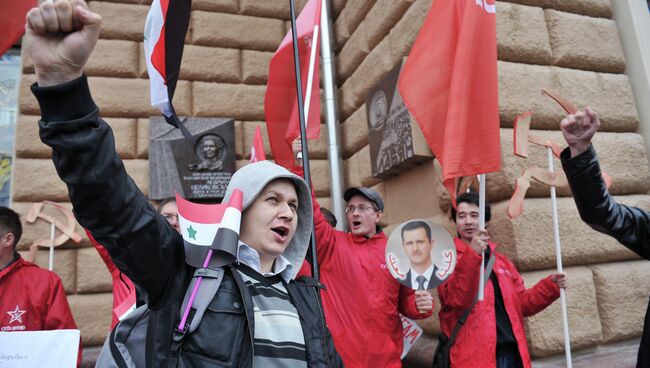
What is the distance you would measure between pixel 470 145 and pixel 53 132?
1.75m

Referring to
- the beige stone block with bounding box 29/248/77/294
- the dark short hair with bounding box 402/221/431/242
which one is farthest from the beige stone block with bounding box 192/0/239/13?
the dark short hair with bounding box 402/221/431/242

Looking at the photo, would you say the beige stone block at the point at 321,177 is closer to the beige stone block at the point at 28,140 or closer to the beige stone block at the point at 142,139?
the beige stone block at the point at 142,139

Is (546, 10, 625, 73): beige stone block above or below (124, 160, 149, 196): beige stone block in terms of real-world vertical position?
above

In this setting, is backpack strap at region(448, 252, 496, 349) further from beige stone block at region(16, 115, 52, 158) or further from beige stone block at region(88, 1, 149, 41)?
beige stone block at region(88, 1, 149, 41)

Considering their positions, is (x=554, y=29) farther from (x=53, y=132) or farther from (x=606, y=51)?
(x=53, y=132)

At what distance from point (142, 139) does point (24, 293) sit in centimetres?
219

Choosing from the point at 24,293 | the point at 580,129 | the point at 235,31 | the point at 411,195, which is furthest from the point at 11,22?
the point at 235,31

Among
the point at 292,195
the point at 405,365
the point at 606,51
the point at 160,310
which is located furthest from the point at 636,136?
the point at 160,310

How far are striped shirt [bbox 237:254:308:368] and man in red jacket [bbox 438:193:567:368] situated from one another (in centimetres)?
123

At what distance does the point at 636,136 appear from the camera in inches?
136

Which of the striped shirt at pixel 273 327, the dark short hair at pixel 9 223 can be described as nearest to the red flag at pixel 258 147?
the dark short hair at pixel 9 223

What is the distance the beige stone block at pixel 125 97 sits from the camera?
4.79 meters

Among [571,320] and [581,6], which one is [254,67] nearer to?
[581,6]

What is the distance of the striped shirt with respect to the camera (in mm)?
1208
